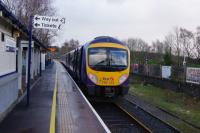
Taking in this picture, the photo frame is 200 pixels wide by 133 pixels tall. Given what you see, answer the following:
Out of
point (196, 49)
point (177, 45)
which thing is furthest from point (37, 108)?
point (177, 45)

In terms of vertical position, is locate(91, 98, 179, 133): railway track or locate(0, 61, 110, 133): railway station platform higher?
locate(0, 61, 110, 133): railway station platform

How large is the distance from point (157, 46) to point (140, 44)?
1248 centimetres

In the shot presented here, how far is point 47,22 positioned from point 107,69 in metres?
4.40

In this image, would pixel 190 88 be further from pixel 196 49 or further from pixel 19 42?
pixel 196 49

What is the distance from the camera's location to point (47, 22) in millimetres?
11461

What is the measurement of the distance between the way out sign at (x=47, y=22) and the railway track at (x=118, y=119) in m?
4.00

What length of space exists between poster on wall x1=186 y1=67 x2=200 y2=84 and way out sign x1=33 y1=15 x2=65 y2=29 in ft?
36.9

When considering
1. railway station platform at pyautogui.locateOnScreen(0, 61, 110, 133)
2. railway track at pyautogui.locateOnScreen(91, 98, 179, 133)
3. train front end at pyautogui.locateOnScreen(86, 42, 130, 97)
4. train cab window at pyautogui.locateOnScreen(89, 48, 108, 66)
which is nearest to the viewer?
railway station platform at pyautogui.locateOnScreen(0, 61, 110, 133)

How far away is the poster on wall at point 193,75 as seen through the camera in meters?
20.1

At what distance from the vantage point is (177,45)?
74.0 metres

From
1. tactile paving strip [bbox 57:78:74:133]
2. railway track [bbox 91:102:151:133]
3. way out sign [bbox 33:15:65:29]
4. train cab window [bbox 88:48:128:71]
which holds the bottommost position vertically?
railway track [bbox 91:102:151:133]

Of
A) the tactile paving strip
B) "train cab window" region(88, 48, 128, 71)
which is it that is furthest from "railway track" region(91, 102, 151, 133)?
"train cab window" region(88, 48, 128, 71)

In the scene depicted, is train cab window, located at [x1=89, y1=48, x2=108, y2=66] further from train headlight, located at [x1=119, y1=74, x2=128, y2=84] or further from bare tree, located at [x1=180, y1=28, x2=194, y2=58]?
bare tree, located at [x1=180, y1=28, x2=194, y2=58]

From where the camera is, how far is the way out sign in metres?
11.4
